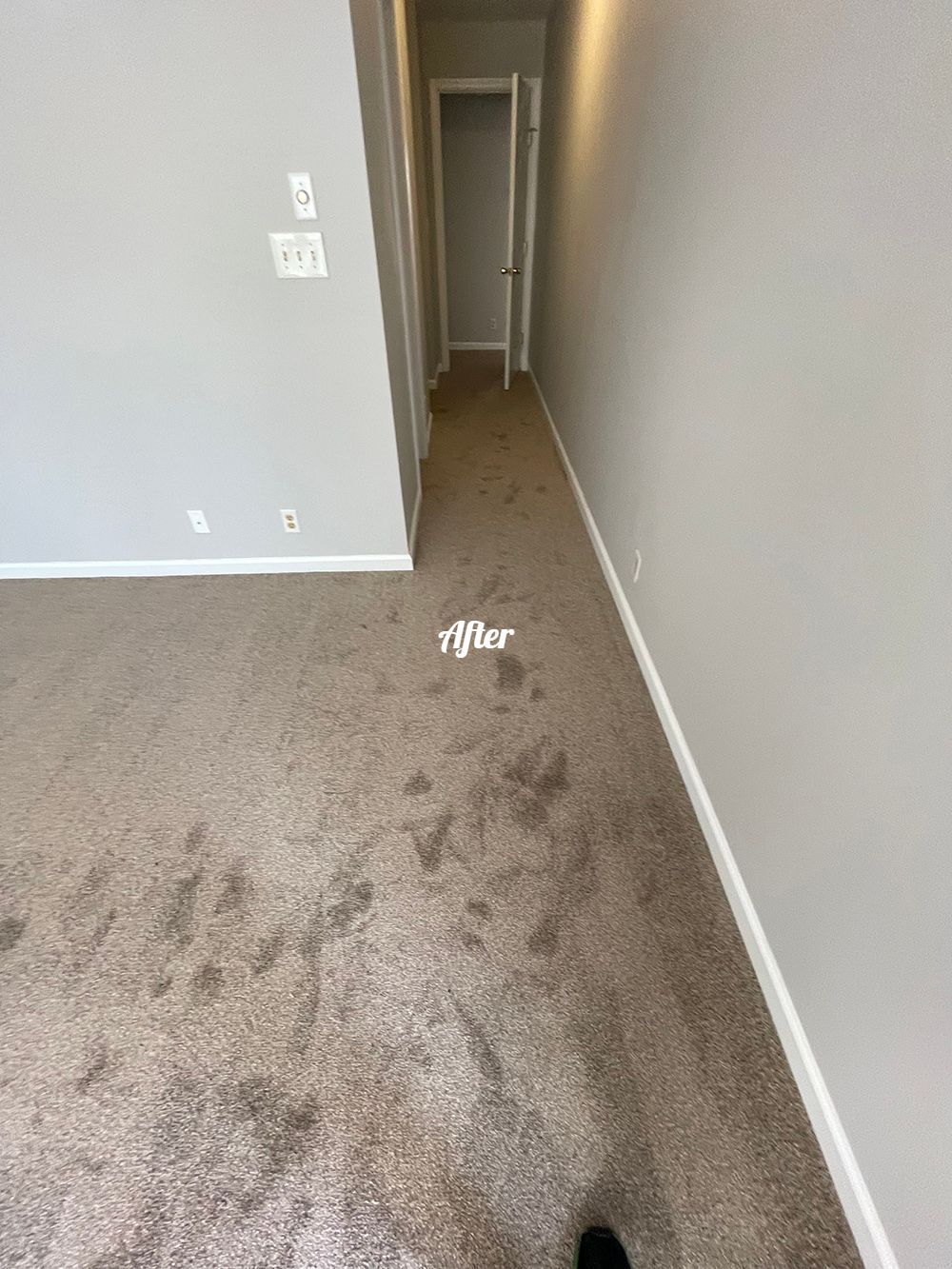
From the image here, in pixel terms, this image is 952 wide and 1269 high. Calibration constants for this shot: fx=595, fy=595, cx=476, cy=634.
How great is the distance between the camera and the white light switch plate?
1943 millimetres

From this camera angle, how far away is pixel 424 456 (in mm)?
3812

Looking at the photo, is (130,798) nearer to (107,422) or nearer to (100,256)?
(107,422)

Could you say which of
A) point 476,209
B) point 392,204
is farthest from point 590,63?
point 476,209

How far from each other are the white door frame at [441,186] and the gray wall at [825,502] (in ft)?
10.1

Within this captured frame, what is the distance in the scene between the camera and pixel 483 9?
395 centimetres

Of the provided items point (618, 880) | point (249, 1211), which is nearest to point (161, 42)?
point (618, 880)

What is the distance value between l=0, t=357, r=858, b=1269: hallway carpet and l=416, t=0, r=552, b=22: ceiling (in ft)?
14.3

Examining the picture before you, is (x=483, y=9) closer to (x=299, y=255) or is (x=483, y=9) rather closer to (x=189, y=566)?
(x=299, y=255)

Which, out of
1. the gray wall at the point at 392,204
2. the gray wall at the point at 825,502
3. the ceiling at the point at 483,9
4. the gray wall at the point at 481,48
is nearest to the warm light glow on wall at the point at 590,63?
the gray wall at the point at 825,502

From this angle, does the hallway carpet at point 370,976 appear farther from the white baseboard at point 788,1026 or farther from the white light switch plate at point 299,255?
the white light switch plate at point 299,255

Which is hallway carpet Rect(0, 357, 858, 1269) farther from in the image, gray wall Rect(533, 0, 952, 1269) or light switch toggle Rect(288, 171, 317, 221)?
light switch toggle Rect(288, 171, 317, 221)

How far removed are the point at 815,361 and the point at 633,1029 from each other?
134cm

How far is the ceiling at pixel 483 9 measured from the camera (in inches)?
150

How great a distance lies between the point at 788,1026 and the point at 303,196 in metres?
2.55
